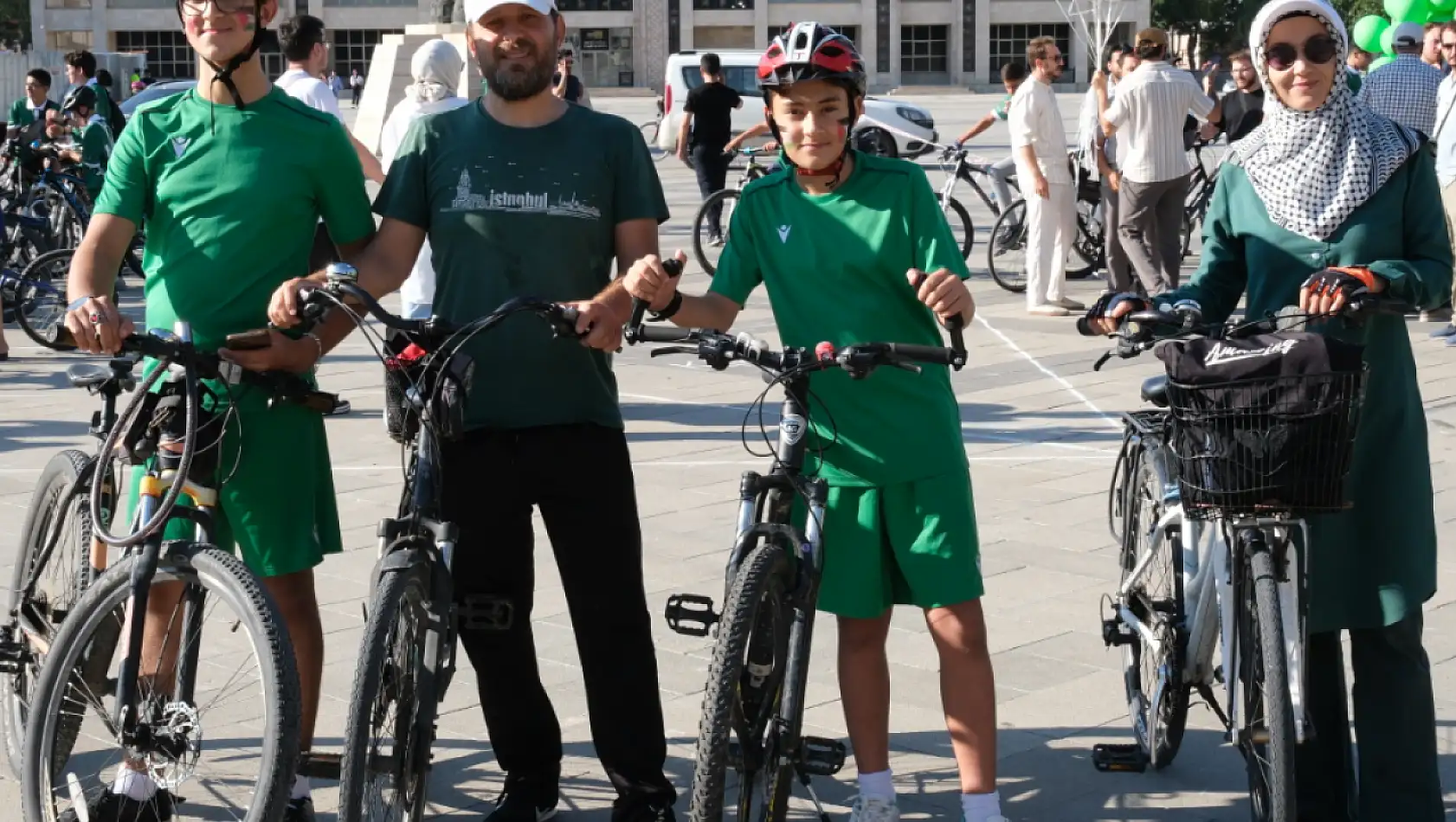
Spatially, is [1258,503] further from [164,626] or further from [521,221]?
[164,626]

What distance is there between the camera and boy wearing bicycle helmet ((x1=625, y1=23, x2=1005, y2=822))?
4062 millimetres

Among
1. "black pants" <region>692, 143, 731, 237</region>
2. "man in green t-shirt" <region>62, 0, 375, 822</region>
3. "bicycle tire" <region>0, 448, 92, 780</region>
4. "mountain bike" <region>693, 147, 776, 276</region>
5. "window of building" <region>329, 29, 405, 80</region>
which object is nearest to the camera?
"man in green t-shirt" <region>62, 0, 375, 822</region>

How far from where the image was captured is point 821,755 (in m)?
4.09

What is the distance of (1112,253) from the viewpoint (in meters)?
14.0

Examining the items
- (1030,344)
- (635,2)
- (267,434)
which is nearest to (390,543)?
(267,434)

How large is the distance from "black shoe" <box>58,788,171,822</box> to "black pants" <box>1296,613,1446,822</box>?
7.92ft

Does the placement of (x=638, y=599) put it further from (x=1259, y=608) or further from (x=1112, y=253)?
(x=1112, y=253)

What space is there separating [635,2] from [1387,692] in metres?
87.6

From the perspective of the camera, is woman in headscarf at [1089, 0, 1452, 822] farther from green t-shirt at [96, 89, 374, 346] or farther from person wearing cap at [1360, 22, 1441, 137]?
person wearing cap at [1360, 22, 1441, 137]

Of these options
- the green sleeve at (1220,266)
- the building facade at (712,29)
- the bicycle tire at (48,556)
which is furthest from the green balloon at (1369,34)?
the building facade at (712,29)

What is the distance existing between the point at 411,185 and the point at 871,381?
3.53 ft

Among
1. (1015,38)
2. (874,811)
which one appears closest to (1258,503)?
(874,811)

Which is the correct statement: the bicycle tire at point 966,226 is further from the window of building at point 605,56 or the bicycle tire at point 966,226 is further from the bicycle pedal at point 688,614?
the window of building at point 605,56

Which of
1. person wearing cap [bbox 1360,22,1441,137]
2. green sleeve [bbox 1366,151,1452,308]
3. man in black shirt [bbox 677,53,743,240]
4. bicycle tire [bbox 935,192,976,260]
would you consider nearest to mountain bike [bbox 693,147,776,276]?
man in black shirt [bbox 677,53,743,240]
